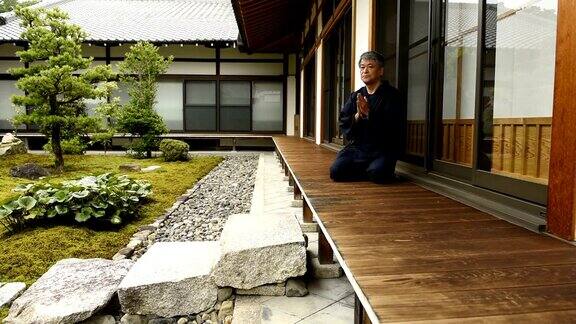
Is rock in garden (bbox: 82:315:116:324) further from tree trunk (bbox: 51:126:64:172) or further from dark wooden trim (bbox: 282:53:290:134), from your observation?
dark wooden trim (bbox: 282:53:290:134)

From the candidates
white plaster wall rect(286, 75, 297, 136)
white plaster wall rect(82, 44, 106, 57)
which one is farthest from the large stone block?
white plaster wall rect(82, 44, 106, 57)

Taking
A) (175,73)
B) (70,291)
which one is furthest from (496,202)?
(175,73)

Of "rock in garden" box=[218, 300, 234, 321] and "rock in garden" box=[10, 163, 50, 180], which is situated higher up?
"rock in garden" box=[10, 163, 50, 180]

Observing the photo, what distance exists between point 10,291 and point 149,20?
15.3 metres

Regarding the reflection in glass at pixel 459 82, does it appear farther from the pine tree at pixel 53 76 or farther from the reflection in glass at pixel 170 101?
the reflection in glass at pixel 170 101

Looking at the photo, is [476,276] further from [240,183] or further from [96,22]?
[96,22]

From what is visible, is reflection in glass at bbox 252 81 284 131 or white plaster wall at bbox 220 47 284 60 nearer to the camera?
white plaster wall at bbox 220 47 284 60

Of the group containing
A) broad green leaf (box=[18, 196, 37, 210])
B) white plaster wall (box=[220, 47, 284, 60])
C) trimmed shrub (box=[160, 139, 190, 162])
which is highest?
white plaster wall (box=[220, 47, 284, 60])

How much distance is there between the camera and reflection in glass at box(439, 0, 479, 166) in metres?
2.78

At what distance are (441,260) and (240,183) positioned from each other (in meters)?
6.16

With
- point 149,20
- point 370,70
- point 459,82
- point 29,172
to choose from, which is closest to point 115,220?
point 370,70

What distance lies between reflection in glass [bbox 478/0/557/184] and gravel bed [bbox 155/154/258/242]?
2.73 metres

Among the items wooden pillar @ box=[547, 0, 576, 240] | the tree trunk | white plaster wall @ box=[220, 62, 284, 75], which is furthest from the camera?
white plaster wall @ box=[220, 62, 284, 75]

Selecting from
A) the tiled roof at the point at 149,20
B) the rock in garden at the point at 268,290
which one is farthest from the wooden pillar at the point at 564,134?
the tiled roof at the point at 149,20
